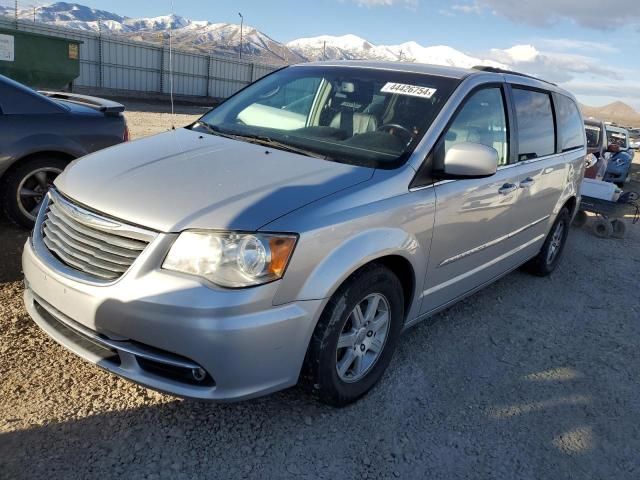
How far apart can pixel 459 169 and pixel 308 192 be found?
95 cm

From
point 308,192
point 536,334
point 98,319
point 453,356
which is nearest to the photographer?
point 98,319

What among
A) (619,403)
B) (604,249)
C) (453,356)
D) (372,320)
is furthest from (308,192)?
(604,249)

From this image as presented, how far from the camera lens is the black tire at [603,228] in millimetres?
7816

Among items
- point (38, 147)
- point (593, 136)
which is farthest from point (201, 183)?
point (593, 136)

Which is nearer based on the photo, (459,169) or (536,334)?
(459,169)

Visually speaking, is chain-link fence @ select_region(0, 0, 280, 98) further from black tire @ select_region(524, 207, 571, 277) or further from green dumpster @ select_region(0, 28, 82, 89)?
black tire @ select_region(524, 207, 571, 277)

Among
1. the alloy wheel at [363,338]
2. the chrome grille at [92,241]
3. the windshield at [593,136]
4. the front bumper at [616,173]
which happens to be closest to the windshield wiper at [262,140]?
the alloy wheel at [363,338]

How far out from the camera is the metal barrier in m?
22.8

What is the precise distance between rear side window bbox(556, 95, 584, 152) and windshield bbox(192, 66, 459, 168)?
2043 mm

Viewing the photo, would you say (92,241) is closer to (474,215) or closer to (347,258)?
(347,258)

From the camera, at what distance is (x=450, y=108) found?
329 cm

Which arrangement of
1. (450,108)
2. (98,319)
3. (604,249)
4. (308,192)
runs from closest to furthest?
(98,319) → (308,192) → (450,108) → (604,249)

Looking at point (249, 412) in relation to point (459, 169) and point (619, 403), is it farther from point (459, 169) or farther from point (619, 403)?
point (619, 403)

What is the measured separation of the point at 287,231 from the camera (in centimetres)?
235
